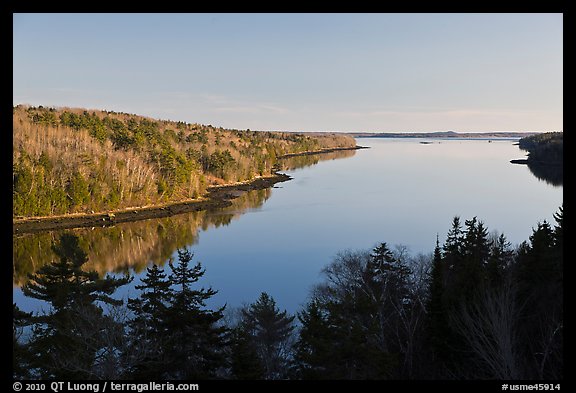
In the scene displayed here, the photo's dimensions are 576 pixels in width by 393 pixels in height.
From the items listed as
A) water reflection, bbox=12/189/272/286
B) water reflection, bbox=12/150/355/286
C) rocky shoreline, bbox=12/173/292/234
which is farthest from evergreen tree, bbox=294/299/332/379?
rocky shoreline, bbox=12/173/292/234

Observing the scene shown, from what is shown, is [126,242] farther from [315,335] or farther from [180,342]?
[315,335]

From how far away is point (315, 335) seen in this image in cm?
846

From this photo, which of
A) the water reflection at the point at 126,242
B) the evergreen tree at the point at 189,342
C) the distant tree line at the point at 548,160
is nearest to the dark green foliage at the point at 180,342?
the evergreen tree at the point at 189,342

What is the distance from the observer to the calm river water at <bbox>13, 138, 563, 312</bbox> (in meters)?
21.4

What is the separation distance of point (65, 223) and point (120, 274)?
14096 millimetres

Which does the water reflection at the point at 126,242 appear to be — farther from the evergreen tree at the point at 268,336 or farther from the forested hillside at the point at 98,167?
the evergreen tree at the point at 268,336

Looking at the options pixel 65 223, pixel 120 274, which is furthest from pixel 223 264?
pixel 65 223

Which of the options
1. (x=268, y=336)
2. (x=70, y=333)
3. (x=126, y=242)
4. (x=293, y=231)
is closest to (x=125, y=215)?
(x=126, y=242)

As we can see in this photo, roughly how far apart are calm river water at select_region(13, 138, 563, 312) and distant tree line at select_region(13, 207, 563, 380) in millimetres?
5892

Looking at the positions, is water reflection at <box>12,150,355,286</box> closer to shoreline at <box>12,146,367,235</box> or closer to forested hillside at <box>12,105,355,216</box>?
shoreline at <box>12,146,367,235</box>

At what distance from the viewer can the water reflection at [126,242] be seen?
24766 mm

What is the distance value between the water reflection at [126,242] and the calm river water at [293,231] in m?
0.07

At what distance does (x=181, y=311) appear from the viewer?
8617 millimetres
